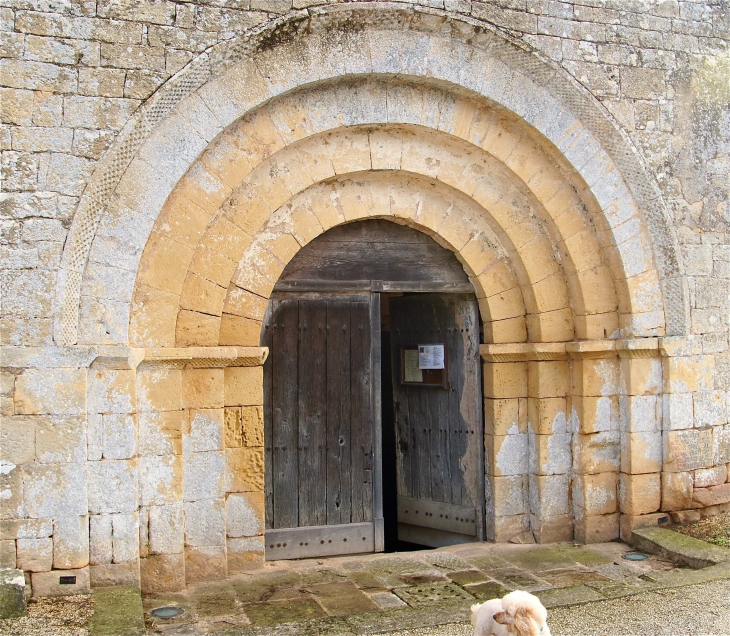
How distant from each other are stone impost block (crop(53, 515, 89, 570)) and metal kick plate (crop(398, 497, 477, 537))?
296 cm

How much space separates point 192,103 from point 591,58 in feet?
9.28

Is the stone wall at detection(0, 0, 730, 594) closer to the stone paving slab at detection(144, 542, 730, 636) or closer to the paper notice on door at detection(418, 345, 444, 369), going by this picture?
the stone paving slab at detection(144, 542, 730, 636)

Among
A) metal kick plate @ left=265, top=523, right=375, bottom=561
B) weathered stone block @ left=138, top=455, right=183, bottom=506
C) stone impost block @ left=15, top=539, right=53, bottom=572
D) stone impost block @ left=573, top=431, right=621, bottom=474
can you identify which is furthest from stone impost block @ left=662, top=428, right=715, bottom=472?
stone impost block @ left=15, top=539, right=53, bottom=572

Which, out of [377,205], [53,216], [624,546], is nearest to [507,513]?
[624,546]

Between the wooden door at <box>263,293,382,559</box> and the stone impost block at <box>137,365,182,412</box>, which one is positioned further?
the wooden door at <box>263,293,382,559</box>

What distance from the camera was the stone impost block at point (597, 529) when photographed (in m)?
5.82

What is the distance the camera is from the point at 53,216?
4.41 metres

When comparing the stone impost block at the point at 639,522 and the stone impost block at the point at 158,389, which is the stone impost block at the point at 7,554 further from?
the stone impost block at the point at 639,522

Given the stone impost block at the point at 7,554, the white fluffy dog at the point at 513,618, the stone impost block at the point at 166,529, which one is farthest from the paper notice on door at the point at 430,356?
the white fluffy dog at the point at 513,618

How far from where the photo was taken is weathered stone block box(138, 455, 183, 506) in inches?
186

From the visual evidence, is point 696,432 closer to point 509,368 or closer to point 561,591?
point 509,368

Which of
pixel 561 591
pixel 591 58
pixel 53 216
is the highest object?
pixel 591 58

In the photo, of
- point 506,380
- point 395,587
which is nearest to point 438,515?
point 506,380

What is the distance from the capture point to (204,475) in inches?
196
